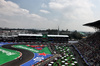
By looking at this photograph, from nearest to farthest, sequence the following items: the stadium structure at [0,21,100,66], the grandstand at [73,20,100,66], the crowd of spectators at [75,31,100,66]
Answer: the crowd of spectators at [75,31,100,66]
the grandstand at [73,20,100,66]
the stadium structure at [0,21,100,66]

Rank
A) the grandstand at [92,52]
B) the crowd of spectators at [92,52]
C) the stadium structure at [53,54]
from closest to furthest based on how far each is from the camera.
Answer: the crowd of spectators at [92,52] → the grandstand at [92,52] → the stadium structure at [53,54]

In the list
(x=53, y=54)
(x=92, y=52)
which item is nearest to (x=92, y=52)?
(x=92, y=52)

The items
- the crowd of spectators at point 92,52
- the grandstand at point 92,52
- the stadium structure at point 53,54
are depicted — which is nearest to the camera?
the crowd of spectators at point 92,52

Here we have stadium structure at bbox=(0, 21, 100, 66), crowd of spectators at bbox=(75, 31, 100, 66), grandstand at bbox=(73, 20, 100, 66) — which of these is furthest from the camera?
stadium structure at bbox=(0, 21, 100, 66)

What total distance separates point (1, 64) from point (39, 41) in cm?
3933

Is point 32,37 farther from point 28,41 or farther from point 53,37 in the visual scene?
point 53,37

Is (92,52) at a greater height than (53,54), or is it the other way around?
(92,52)

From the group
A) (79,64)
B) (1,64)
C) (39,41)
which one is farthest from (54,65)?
(39,41)

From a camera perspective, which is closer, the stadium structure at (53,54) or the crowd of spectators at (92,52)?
the crowd of spectators at (92,52)

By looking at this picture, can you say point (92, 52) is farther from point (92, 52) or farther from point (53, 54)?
point (53, 54)

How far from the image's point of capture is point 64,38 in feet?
227

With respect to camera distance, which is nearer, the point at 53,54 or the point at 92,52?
the point at 92,52

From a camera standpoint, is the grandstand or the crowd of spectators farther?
the grandstand

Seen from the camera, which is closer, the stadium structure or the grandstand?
the grandstand
